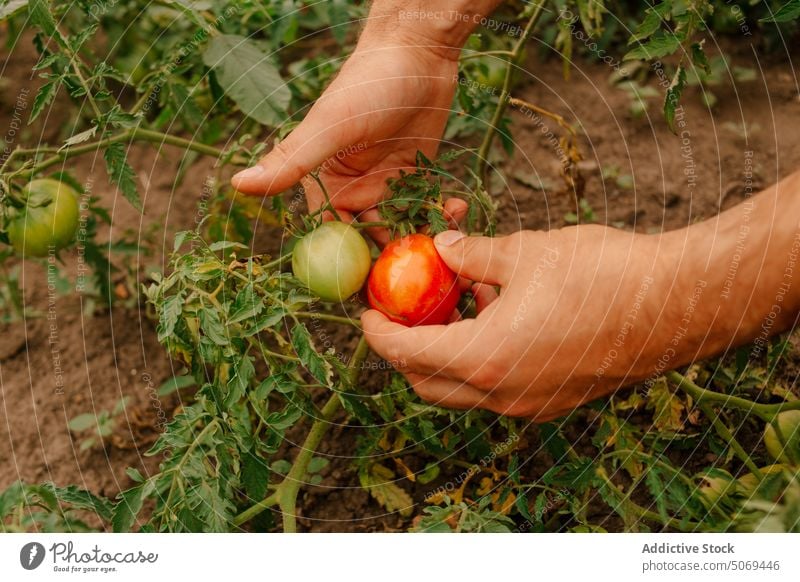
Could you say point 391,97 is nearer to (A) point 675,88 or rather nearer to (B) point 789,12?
(A) point 675,88

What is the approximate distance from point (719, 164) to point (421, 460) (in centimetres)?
129

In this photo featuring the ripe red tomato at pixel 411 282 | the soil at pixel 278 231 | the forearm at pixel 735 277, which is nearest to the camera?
the forearm at pixel 735 277

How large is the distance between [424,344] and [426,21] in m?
0.77

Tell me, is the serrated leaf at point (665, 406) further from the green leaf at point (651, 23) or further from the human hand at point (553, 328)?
the green leaf at point (651, 23)

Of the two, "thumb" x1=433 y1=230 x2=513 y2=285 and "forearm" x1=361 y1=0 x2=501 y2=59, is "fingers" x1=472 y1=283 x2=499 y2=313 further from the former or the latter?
"forearm" x1=361 y1=0 x2=501 y2=59

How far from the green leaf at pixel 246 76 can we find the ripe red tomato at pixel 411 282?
0.52 m

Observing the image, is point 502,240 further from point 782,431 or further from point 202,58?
point 202,58

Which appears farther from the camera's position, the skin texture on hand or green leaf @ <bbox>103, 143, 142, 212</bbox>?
green leaf @ <bbox>103, 143, 142, 212</bbox>

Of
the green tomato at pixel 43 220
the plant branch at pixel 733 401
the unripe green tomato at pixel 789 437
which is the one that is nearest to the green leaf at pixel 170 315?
the green tomato at pixel 43 220

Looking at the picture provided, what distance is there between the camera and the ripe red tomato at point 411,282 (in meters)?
1.35

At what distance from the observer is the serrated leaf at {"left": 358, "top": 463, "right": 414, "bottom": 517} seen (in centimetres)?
161
